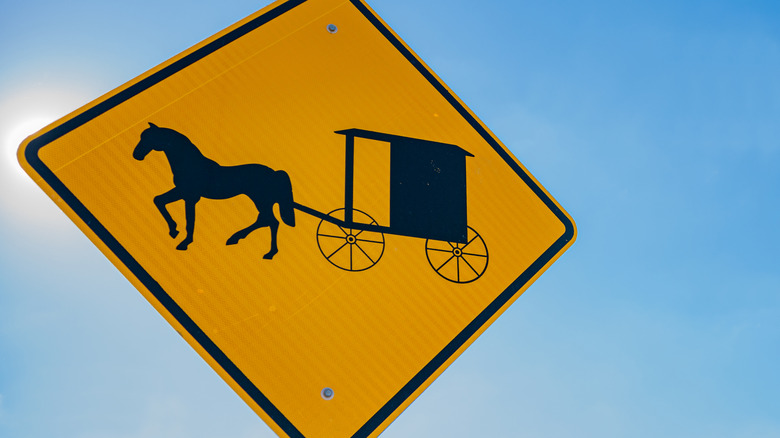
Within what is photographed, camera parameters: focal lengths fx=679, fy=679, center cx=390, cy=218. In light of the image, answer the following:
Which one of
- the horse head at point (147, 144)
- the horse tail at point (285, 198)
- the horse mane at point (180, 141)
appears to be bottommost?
the horse head at point (147, 144)

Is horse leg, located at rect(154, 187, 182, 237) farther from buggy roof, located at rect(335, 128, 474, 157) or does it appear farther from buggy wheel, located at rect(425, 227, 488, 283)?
buggy wheel, located at rect(425, 227, 488, 283)

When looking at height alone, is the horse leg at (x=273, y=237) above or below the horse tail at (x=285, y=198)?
below

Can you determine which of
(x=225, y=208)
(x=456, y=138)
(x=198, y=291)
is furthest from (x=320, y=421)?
(x=456, y=138)

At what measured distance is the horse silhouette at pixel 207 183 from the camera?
1982 mm

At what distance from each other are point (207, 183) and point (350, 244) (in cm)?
48

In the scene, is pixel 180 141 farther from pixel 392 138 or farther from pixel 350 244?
pixel 392 138

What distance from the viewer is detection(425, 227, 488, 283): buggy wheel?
2.30 meters

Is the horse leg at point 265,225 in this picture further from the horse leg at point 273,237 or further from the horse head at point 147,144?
the horse head at point 147,144

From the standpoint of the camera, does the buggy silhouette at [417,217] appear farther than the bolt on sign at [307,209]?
Yes

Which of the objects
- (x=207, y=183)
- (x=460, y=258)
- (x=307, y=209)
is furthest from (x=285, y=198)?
(x=460, y=258)

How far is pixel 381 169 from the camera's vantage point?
7.66 feet

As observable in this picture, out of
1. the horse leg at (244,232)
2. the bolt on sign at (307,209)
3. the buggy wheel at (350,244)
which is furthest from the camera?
the buggy wheel at (350,244)

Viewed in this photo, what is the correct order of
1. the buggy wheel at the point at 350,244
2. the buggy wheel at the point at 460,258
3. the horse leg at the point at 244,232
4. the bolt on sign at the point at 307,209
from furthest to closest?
the buggy wheel at the point at 460,258 < the buggy wheel at the point at 350,244 < the horse leg at the point at 244,232 < the bolt on sign at the point at 307,209

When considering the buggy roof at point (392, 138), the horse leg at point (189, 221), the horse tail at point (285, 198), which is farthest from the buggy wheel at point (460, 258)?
the horse leg at point (189, 221)
